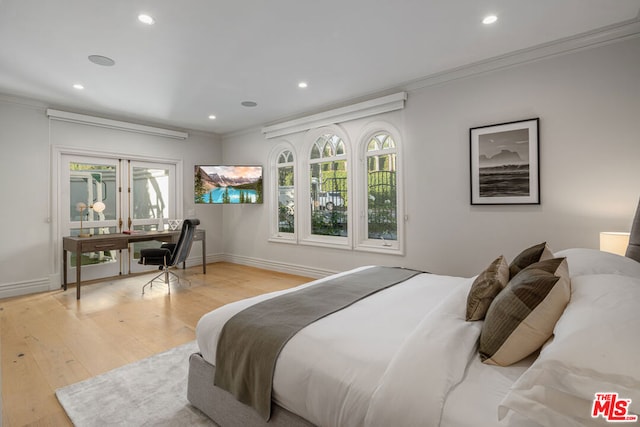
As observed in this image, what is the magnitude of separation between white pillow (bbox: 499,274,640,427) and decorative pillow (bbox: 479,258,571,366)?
171mm

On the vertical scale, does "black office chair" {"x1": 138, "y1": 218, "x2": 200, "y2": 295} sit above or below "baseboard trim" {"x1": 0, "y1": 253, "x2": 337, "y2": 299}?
above

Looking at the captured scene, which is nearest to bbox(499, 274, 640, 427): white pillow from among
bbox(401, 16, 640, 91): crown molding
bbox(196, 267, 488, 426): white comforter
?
bbox(196, 267, 488, 426): white comforter

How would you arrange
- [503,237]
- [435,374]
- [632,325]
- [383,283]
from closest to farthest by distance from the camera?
[632,325] < [435,374] < [383,283] < [503,237]

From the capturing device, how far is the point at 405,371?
1097 mm

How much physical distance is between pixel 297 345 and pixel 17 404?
196 centimetres

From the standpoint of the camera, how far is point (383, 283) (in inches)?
93.4

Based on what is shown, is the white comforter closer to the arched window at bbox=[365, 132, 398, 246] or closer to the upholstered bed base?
the upholstered bed base

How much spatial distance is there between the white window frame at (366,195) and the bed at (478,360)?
2.41 meters

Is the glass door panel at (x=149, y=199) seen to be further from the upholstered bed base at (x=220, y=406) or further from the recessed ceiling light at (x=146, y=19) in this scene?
the upholstered bed base at (x=220, y=406)

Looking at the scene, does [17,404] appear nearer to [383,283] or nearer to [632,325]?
[383,283]

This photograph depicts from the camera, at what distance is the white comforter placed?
3.40 feet

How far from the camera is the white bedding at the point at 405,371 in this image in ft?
3.19

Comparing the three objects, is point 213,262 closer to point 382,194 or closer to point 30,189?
point 30,189

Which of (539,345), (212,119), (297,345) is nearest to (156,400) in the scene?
(297,345)
